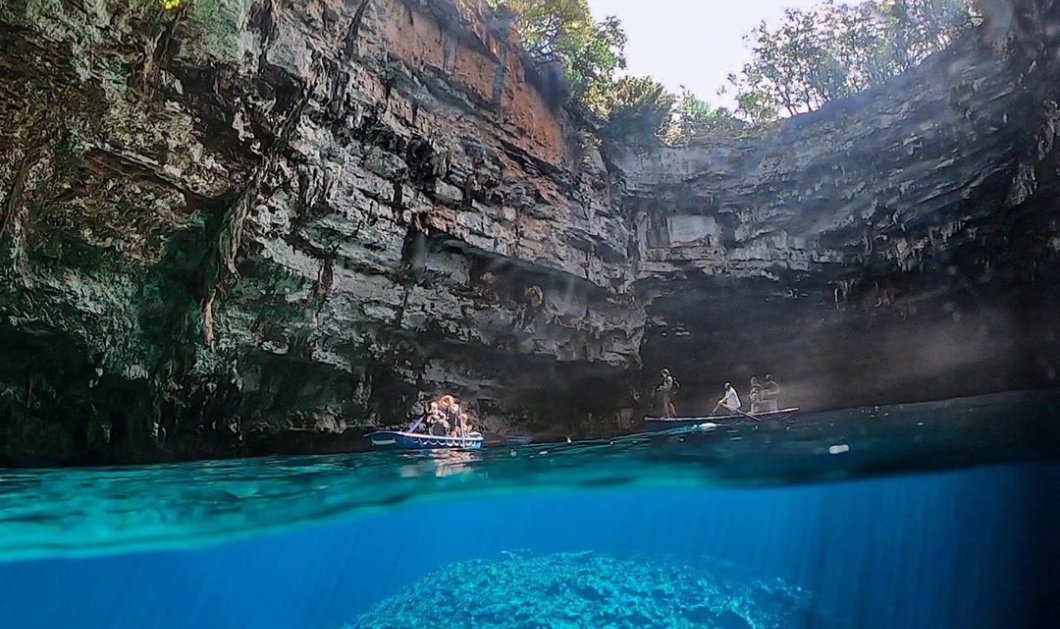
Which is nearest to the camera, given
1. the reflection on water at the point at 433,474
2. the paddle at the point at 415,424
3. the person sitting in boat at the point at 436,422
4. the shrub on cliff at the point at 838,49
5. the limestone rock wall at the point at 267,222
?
the reflection on water at the point at 433,474

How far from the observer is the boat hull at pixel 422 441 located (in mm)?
12703

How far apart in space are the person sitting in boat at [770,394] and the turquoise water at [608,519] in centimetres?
422

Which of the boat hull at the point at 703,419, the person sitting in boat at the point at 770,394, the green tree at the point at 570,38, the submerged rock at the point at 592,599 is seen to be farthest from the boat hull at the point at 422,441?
the person sitting in boat at the point at 770,394

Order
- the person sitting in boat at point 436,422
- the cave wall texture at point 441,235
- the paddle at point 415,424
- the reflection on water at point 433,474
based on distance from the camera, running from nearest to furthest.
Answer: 1. the reflection on water at point 433,474
2. the cave wall texture at point 441,235
3. the paddle at point 415,424
4. the person sitting in boat at point 436,422

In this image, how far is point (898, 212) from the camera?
1764 cm

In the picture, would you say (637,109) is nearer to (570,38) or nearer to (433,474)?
(570,38)

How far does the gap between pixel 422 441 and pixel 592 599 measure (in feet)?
14.7

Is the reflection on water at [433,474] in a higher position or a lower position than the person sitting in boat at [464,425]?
lower

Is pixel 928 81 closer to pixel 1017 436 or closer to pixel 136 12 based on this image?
pixel 1017 436

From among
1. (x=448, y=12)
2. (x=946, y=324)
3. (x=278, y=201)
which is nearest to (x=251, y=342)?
(x=278, y=201)

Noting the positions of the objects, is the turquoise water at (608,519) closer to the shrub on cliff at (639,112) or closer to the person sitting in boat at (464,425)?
the person sitting in boat at (464,425)

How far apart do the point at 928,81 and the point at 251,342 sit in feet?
57.8

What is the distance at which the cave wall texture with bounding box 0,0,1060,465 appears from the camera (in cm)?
1016

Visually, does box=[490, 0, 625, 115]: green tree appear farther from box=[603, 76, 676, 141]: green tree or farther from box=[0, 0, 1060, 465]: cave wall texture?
box=[0, 0, 1060, 465]: cave wall texture
